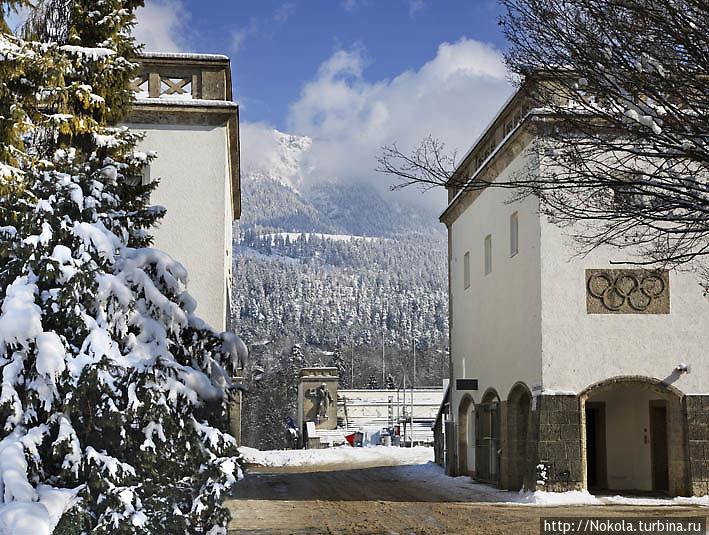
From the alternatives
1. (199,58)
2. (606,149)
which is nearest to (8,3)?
(606,149)

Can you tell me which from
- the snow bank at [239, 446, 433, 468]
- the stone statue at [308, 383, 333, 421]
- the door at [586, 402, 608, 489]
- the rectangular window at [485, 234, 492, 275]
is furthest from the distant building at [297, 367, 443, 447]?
the door at [586, 402, 608, 489]

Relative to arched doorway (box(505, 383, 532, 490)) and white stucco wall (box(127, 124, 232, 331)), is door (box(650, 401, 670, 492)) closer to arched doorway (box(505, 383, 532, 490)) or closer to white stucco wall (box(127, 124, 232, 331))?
arched doorway (box(505, 383, 532, 490))

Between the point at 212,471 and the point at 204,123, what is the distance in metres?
12.6

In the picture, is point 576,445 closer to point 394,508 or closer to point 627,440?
point 394,508

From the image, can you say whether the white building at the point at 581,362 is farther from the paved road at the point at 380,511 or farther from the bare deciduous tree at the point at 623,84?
the bare deciduous tree at the point at 623,84

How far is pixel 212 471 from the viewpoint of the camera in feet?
32.8

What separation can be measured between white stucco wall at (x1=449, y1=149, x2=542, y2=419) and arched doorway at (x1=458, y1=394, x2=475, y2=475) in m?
0.61

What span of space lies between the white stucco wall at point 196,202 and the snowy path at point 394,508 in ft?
14.6

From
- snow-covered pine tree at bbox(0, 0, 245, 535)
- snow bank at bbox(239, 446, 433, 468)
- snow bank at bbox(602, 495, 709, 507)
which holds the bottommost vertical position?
snow bank at bbox(239, 446, 433, 468)

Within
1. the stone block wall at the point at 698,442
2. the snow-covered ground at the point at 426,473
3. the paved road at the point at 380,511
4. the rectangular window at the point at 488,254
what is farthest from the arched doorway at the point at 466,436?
the stone block wall at the point at 698,442

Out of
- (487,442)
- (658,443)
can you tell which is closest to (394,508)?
(487,442)

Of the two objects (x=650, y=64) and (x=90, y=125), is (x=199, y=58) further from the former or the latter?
(x=650, y=64)

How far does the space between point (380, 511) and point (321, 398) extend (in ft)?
112

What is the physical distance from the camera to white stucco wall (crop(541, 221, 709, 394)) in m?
19.8
